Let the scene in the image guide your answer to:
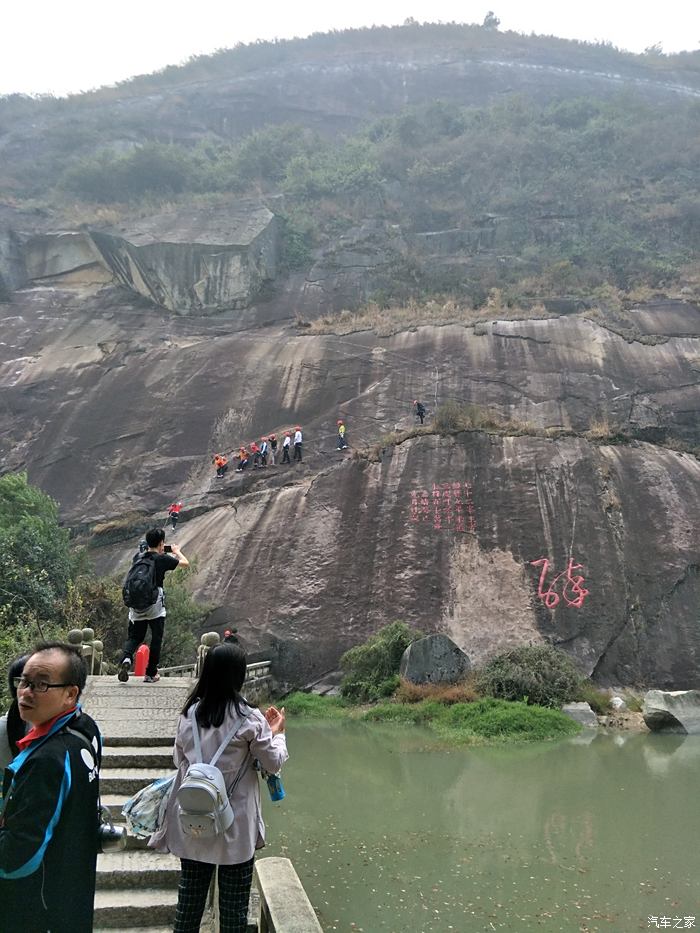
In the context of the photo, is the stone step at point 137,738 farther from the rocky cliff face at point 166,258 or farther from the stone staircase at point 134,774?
the rocky cliff face at point 166,258

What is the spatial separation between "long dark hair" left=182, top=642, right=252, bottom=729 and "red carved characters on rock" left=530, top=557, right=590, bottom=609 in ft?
40.9

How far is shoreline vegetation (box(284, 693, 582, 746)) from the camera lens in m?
10.4

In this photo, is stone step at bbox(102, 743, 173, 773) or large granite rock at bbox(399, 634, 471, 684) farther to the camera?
large granite rock at bbox(399, 634, 471, 684)

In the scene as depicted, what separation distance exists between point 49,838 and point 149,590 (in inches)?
149

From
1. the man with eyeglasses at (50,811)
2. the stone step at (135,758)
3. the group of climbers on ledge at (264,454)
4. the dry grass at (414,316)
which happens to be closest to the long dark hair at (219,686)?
the man with eyeglasses at (50,811)

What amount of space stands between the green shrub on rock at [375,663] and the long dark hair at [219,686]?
1032 centimetres

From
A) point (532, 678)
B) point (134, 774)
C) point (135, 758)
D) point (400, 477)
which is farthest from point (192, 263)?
point (134, 774)

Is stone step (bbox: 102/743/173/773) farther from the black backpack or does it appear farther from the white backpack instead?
the white backpack

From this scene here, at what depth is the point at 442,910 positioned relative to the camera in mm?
4707

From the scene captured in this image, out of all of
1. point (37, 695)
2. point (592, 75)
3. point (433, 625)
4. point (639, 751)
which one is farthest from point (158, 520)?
point (592, 75)

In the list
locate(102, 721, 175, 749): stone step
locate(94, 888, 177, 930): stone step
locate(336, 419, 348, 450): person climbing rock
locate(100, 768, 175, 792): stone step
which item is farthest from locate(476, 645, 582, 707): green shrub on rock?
locate(336, 419, 348, 450): person climbing rock

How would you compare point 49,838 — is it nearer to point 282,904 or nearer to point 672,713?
point 282,904

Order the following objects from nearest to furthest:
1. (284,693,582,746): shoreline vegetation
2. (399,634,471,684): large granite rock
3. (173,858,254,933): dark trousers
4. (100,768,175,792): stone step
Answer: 1. (173,858,254,933): dark trousers
2. (100,768,175,792): stone step
3. (284,693,582,746): shoreline vegetation
4. (399,634,471,684): large granite rock

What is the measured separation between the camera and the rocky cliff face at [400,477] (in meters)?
14.6
